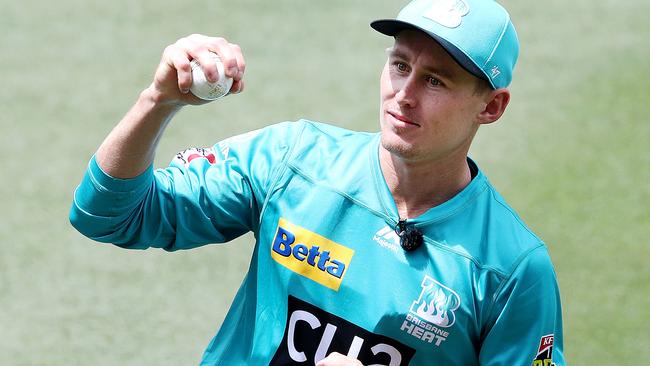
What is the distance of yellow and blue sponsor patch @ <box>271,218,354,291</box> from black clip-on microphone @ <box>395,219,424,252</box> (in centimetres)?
18

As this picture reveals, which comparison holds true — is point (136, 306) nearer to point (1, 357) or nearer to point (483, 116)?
point (1, 357)

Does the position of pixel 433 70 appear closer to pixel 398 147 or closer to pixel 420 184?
pixel 398 147

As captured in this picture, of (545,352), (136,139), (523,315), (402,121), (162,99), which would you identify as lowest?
(545,352)

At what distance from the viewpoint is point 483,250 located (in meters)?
4.07

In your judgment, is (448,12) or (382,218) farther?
(382,218)

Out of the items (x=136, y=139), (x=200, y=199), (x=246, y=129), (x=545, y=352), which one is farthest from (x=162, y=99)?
(x=246, y=129)

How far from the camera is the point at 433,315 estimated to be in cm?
401

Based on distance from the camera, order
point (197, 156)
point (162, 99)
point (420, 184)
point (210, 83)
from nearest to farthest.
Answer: point (210, 83), point (162, 99), point (420, 184), point (197, 156)

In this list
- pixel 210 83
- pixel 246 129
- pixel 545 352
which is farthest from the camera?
pixel 246 129

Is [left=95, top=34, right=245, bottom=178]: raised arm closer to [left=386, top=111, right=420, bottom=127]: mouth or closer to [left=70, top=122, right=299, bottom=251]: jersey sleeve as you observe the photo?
[left=70, top=122, right=299, bottom=251]: jersey sleeve

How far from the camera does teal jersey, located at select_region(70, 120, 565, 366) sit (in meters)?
4.02

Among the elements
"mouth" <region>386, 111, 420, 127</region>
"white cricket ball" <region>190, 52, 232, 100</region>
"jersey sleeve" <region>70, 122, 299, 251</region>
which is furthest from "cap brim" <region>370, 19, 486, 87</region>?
"white cricket ball" <region>190, 52, 232, 100</region>

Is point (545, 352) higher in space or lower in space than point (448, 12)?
lower

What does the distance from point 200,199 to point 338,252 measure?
0.52 m
